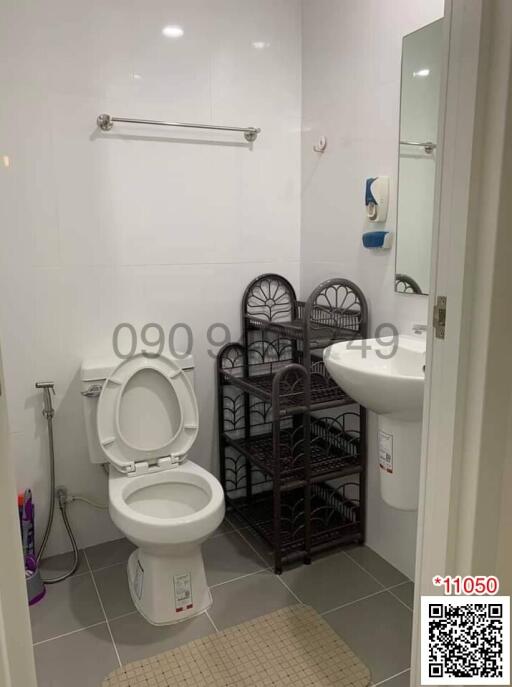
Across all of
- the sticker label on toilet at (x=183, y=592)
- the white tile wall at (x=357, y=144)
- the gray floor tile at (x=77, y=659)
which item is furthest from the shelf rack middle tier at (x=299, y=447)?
the gray floor tile at (x=77, y=659)

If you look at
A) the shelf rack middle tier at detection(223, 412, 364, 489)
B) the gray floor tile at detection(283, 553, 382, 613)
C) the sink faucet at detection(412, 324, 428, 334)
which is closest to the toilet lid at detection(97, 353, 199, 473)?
the shelf rack middle tier at detection(223, 412, 364, 489)

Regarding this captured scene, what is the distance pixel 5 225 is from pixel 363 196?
1.37 meters

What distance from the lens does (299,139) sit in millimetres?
2445

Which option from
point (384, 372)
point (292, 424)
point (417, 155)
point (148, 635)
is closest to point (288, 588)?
point (148, 635)

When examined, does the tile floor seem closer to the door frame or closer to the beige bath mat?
the beige bath mat

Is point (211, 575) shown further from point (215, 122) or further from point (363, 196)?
point (215, 122)

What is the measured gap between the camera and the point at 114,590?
2021 millimetres

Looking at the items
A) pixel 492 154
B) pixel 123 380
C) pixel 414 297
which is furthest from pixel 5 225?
pixel 492 154

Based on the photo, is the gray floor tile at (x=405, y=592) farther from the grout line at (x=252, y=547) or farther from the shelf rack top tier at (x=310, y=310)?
the shelf rack top tier at (x=310, y=310)

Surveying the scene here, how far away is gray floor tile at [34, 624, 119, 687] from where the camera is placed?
5.24 ft

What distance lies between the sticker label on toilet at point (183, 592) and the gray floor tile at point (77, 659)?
248 mm

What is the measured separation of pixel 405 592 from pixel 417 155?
1582 millimetres

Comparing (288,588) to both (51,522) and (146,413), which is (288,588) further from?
(51,522)

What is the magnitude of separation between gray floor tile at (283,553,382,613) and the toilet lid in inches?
26.0
